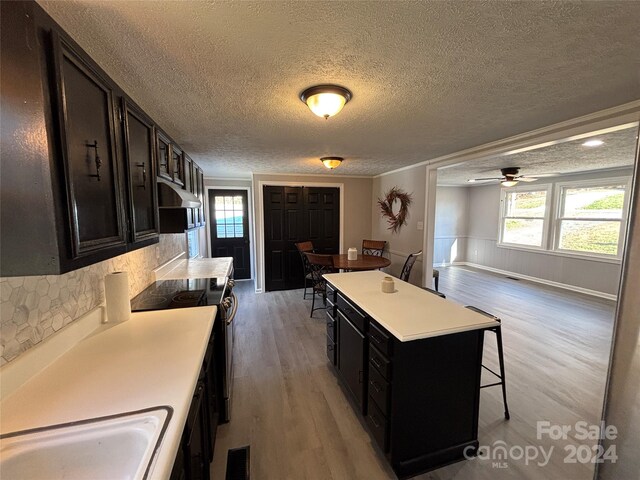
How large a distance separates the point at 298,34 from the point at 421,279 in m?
3.85

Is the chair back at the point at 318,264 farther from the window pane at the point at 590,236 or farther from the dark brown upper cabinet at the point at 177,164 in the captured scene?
the window pane at the point at 590,236

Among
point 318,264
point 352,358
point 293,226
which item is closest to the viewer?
point 352,358

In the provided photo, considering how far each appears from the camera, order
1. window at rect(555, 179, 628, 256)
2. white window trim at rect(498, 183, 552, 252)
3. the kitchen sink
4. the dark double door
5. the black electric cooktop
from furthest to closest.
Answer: white window trim at rect(498, 183, 552, 252), the dark double door, window at rect(555, 179, 628, 256), the black electric cooktop, the kitchen sink

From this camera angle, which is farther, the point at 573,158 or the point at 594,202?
the point at 594,202

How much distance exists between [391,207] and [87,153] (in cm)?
460

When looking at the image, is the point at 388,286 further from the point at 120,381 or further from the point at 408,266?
the point at 408,266

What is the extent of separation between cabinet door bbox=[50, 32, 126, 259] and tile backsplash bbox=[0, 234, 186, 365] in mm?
330

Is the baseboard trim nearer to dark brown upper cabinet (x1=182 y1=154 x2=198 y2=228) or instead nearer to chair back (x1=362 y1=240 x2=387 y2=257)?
chair back (x1=362 y1=240 x2=387 y2=257)

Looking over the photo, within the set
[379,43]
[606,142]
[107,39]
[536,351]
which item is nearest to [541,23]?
[379,43]

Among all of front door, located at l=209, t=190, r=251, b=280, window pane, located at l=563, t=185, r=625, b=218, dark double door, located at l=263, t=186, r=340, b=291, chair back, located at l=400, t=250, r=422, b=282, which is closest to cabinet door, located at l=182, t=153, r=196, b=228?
dark double door, located at l=263, t=186, r=340, b=291

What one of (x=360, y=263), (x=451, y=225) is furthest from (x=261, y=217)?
(x=451, y=225)

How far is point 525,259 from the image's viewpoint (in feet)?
20.1

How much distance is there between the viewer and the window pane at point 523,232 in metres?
5.91

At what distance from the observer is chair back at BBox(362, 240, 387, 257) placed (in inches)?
206
